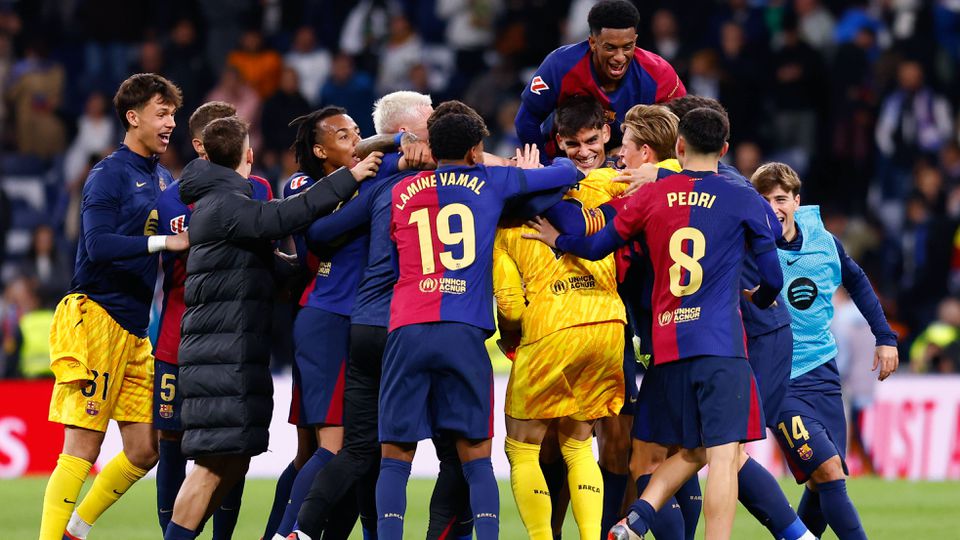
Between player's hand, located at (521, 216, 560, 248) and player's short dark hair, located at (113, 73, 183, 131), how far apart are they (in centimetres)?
222

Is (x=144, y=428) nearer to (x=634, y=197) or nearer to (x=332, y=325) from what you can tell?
(x=332, y=325)

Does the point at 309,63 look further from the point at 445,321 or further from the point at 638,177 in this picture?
the point at 445,321

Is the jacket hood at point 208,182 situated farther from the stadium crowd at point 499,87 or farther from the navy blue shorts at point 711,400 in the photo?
the stadium crowd at point 499,87

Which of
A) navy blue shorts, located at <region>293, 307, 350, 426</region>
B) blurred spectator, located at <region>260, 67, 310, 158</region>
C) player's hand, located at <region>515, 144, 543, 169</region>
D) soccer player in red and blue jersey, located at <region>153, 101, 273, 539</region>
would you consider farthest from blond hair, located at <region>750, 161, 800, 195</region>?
blurred spectator, located at <region>260, 67, 310, 158</region>

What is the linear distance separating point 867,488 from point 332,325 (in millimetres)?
7352

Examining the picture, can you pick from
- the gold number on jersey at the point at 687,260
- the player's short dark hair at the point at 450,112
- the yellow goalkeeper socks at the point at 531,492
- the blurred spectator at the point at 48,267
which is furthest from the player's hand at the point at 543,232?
the blurred spectator at the point at 48,267

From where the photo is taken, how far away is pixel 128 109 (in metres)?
8.40

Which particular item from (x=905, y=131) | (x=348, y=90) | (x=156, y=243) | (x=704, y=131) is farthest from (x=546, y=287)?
(x=905, y=131)

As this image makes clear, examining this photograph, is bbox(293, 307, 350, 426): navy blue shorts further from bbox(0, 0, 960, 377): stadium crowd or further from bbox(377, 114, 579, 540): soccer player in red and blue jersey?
bbox(0, 0, 960, 377): stadium crowd

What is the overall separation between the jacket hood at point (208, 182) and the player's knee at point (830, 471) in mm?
3432

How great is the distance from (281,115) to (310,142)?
29.9ft

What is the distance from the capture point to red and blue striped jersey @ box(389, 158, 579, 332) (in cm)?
728

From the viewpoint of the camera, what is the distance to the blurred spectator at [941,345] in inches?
614

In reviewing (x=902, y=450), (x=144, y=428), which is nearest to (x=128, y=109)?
(x=144, y=428)
